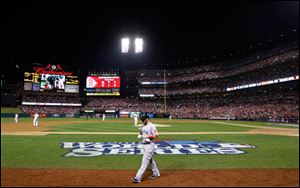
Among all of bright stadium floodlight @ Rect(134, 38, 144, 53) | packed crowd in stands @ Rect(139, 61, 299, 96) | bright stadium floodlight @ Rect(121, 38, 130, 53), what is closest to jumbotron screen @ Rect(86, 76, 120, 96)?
bright stadium floodlight @ Rect(121, 38, 130, 53)

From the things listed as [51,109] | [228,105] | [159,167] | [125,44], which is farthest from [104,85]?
[159,167]

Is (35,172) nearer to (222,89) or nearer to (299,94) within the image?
(299,94)

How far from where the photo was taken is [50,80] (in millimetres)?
82938

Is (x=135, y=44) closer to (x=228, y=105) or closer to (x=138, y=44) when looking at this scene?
(x=138, y=44)

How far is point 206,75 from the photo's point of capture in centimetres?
9600

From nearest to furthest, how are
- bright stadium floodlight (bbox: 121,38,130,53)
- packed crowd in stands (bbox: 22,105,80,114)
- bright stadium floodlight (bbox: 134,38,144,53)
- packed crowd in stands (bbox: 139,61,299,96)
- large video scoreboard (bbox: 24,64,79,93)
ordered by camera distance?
1. packed crowd in stands (bbox: 139,61,299,96)
2. bright stadium floodlight (bbox: 134,38,144,53)
3. bright stadium floodlight (bbox: 121,38,130,53)
4. large video scoreboard (bbox: 24,64,79,93)
5. packed crowd in stands (bbox: 22,105,80,114)

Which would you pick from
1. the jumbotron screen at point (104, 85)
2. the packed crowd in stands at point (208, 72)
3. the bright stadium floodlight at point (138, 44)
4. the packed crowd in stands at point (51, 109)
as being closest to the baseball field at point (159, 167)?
the packed crowd in stands at point (208, 72)

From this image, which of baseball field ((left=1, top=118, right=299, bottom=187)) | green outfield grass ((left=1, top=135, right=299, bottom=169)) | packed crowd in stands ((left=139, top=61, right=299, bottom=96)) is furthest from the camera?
packed crowd in stands ((left=139, top=61, right=299, bottom=96))

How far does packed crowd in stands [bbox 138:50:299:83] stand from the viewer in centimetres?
6681

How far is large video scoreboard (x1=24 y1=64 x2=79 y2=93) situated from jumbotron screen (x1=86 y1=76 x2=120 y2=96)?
4.45 metres

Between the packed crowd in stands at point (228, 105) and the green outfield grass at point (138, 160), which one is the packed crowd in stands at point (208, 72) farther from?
the green outfield grass at point (138, 160)

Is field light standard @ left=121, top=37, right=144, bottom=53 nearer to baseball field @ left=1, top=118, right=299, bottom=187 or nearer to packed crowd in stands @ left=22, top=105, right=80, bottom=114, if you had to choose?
packed crowd in stands @ left=22, top=105, right=80, bottom=114

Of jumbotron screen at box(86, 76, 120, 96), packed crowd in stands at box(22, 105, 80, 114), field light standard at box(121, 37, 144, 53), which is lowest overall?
packed crowd in stands at box(22, 105, 80, 114)

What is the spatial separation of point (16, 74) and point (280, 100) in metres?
76.4
